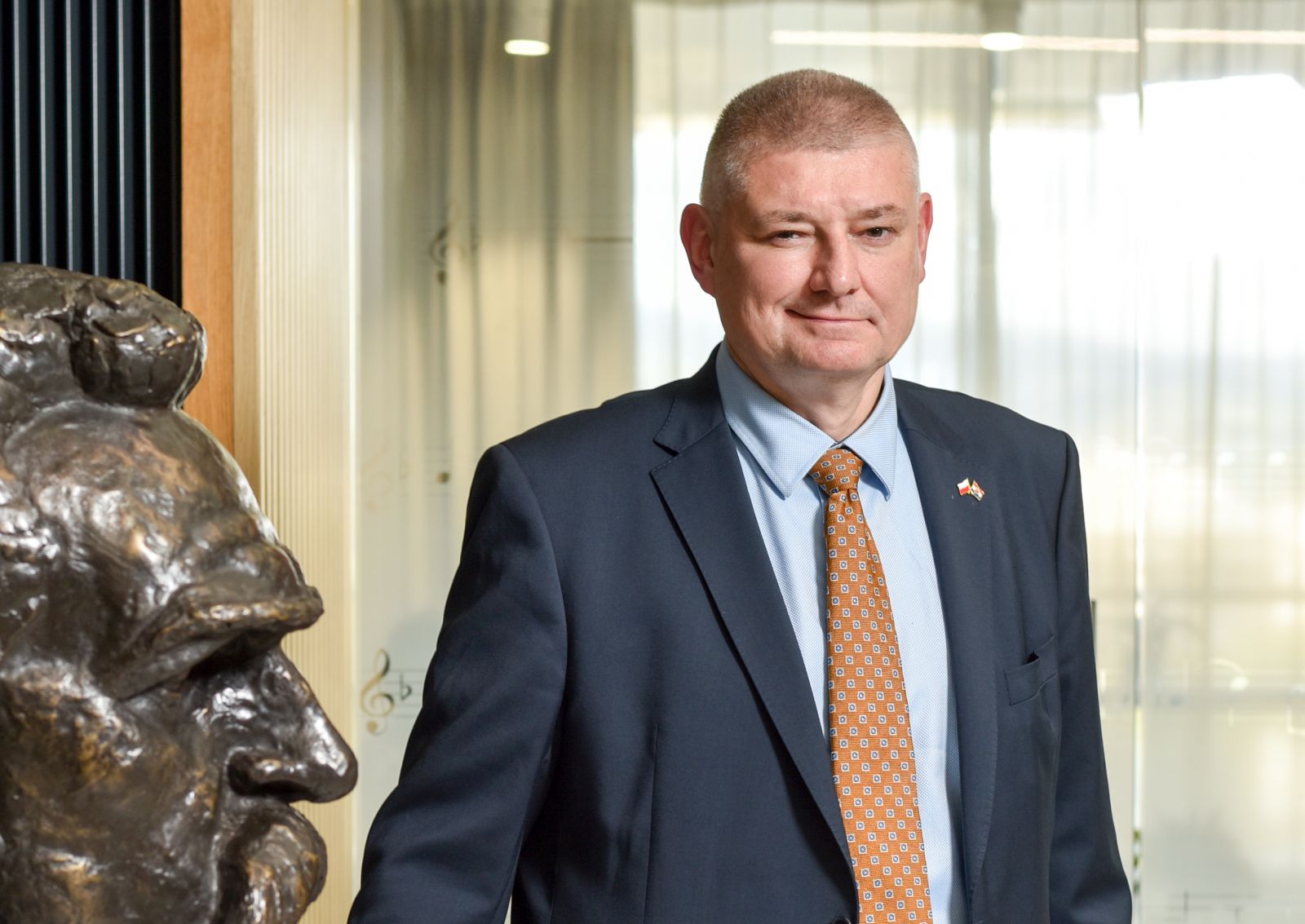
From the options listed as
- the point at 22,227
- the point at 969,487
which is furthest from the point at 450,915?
the point at 22,227

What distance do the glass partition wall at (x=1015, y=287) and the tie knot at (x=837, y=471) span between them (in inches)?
79.6

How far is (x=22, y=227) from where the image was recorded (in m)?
1.74

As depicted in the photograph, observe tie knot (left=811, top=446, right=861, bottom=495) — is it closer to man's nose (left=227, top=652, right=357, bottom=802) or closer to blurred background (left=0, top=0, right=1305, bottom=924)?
man's nose (left=227, top=652, right=357, bottom=802)

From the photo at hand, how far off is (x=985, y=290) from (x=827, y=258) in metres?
2.22

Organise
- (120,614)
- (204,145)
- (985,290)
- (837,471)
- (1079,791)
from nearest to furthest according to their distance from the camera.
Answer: (120,614) < (837,471) < (1079,791) < (204,145) < (985,290)

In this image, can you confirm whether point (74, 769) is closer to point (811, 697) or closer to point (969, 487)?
point (811, 697)

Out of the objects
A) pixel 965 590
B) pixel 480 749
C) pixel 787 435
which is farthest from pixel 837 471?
pixel 480 749

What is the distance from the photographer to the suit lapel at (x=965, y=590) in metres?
1.32

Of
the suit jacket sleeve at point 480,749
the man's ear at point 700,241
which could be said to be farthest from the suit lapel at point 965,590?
the suit jacket sleeve at point 480,749

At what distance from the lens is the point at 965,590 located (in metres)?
1.39

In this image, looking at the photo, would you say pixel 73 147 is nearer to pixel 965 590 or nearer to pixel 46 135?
pixel 46 135

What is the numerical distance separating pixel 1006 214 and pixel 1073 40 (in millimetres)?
430

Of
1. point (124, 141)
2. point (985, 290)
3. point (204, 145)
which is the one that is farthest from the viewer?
point (985, 290)

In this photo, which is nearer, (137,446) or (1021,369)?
(137,446)
